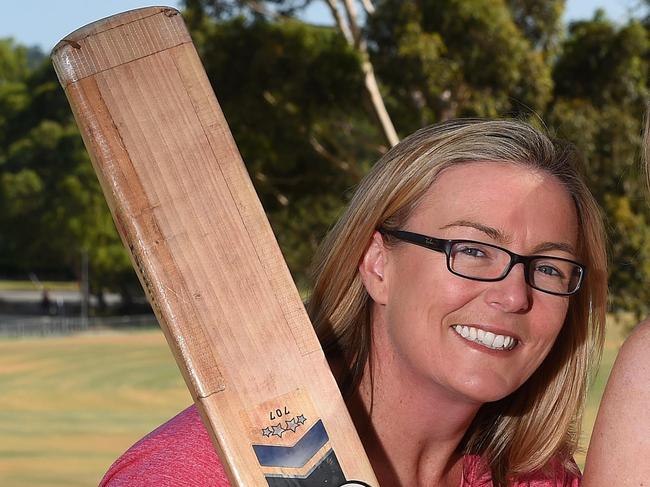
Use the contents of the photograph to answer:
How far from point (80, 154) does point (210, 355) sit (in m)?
33.8

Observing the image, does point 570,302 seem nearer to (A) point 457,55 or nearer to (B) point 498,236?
(B) point 498,236

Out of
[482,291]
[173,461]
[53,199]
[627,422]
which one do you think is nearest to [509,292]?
[482,291]

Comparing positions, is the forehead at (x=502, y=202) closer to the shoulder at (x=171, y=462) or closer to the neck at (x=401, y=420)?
the neck at (x=401, y=420)

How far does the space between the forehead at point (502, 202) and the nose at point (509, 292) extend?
69 millimetres

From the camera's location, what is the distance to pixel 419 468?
223cm

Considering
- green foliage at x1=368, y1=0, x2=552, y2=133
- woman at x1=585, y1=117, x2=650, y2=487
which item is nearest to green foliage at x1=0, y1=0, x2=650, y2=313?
green foliage at x1=368, y1=0, x2=552, y2=133

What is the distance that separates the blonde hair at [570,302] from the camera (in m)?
2.03

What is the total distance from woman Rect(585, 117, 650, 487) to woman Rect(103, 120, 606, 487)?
39cm

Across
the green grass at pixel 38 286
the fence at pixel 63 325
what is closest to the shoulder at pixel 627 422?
the fence at pixel 63 325

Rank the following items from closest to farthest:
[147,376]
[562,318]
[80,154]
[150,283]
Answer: [150,283] < [562,318] < [147,376] < [80,154]

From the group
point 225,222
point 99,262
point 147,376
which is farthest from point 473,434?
point 99,262

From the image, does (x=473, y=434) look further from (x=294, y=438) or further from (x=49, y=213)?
(x=49, y=213)

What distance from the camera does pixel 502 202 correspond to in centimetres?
194

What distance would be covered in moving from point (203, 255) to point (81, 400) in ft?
68.6
